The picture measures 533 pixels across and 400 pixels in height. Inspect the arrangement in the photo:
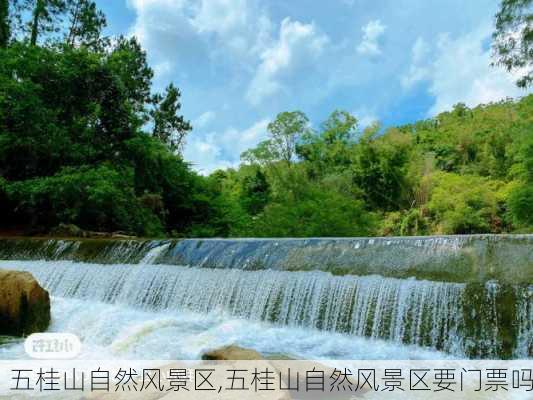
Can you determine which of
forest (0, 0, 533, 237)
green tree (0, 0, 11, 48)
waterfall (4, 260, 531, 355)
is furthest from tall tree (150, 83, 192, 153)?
waterfall (4, 260, 531, 355)

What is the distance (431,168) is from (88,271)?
19530 millimetres

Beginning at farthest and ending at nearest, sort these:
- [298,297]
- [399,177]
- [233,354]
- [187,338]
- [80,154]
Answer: [399,177], [80,154], [298,297], [187,338], [233,354]

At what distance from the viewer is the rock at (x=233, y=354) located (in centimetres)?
384

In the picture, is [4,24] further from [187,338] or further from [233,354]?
[233,354]

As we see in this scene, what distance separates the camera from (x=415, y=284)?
17.9 feet

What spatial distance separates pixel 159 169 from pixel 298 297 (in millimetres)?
10583

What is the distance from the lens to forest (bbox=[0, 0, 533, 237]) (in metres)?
12.1

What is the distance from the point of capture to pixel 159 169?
612 inches

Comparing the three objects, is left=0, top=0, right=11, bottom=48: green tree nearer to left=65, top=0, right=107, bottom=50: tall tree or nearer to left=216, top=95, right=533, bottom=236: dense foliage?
left=65, top=0, right=107, bottom=50: tall tree

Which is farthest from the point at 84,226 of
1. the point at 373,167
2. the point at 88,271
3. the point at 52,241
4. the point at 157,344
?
the point at 373,167

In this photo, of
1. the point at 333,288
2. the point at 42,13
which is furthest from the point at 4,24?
the point at 333,288

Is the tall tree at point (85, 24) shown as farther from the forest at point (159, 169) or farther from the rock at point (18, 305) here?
the rock at point (18, 305)

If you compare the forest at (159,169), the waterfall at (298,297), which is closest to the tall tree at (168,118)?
the forest at (159,169)

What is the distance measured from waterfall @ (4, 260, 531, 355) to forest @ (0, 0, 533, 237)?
410 cm
